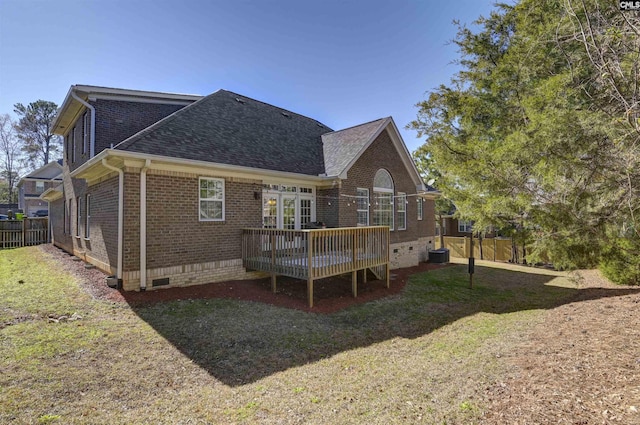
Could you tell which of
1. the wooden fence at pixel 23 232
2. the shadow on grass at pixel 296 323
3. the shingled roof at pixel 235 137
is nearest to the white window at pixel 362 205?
the shingled roof at pixel 235 137

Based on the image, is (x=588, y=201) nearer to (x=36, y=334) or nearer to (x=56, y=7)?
(x=36, y=334)

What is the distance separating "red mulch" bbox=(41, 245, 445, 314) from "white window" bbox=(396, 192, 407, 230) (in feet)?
16.0

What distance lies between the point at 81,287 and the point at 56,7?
828 centimetres

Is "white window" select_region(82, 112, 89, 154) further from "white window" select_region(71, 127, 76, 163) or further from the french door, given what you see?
the french door

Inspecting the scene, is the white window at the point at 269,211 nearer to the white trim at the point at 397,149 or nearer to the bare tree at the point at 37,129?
the white trim at the point at 397,149

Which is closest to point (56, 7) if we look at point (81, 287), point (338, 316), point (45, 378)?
point (81, 287)

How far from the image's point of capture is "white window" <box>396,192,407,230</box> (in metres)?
15.5

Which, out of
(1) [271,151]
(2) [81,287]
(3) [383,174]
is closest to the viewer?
(2) [81,287]

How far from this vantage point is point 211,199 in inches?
363

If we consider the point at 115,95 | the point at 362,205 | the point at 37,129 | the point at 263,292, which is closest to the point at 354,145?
the point at 362,205

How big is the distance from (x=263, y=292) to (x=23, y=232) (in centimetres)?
1999

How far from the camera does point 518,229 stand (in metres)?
8.40

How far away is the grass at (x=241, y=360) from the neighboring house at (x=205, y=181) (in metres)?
1.76

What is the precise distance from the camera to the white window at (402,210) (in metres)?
15.5
